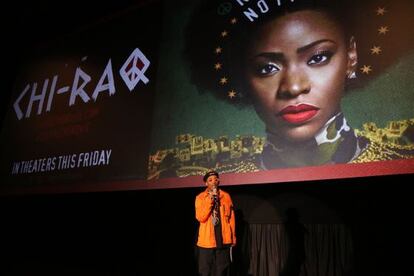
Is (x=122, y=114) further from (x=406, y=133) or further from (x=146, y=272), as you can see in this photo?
(x=406, y=133)

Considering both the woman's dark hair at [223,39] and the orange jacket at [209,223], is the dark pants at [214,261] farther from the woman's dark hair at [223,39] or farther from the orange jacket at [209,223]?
the woman's dark hair at [223,39]

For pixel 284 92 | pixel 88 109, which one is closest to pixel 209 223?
pixel 284 92

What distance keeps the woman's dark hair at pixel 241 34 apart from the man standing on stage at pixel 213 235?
0.90 metres

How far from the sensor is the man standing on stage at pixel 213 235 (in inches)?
97.7

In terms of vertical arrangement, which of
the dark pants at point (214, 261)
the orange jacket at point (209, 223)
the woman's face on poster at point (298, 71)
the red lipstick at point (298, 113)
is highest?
the woman's face on poster at point (298, 71)

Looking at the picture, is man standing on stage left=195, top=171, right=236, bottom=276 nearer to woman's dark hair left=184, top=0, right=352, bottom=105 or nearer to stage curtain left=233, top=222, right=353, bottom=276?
stage curtain left=233, top=222, right=353, bottom=276

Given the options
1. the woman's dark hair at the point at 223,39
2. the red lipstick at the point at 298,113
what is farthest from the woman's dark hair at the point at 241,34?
the red lipstick at the point at 298,113

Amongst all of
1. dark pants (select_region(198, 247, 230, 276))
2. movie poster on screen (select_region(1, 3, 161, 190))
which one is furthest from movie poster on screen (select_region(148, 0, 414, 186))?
dark pants (select_region(198, 247, 230, 276))

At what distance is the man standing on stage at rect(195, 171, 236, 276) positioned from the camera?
2482 millimetres

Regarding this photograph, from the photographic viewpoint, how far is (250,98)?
9.73ft

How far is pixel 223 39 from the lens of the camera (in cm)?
325

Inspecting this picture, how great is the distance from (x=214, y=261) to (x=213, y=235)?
7.5 inches

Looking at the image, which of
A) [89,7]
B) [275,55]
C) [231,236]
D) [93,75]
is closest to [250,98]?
[275,55]

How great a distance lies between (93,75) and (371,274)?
3404 millimetres
